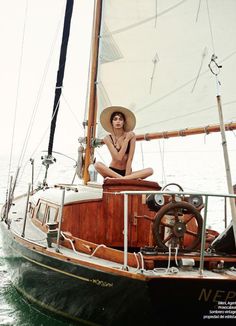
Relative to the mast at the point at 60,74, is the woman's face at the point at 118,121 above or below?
below

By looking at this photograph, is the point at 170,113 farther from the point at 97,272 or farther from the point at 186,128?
the point at 97,272

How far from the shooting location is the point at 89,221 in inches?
267

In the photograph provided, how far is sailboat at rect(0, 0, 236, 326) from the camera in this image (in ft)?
15.4

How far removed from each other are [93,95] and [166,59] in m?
1.99

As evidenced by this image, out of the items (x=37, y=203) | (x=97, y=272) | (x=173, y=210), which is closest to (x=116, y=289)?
(x=97, y=272)

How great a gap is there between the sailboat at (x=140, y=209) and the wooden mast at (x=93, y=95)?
0.08 ft

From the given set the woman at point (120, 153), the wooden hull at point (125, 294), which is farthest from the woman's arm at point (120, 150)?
the wooden hull at point (125, 294)

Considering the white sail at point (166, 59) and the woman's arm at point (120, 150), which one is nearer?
the woman's arm at point (120, 150)

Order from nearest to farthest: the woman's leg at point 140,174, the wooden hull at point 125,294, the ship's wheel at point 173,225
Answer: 1. the wooden hull at point 125,294
2. the ship's wheel at point 173,225
3. the woman's leg at point 140,174

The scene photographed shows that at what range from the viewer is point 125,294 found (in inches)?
188

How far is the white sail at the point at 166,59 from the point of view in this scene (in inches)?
378

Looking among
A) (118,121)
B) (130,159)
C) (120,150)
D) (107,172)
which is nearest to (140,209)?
(107,172)

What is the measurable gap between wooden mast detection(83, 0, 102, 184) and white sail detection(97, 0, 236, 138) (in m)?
0.15

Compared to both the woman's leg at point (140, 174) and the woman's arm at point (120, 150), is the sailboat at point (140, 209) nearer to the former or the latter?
the woman's leg at point (140, 174)
